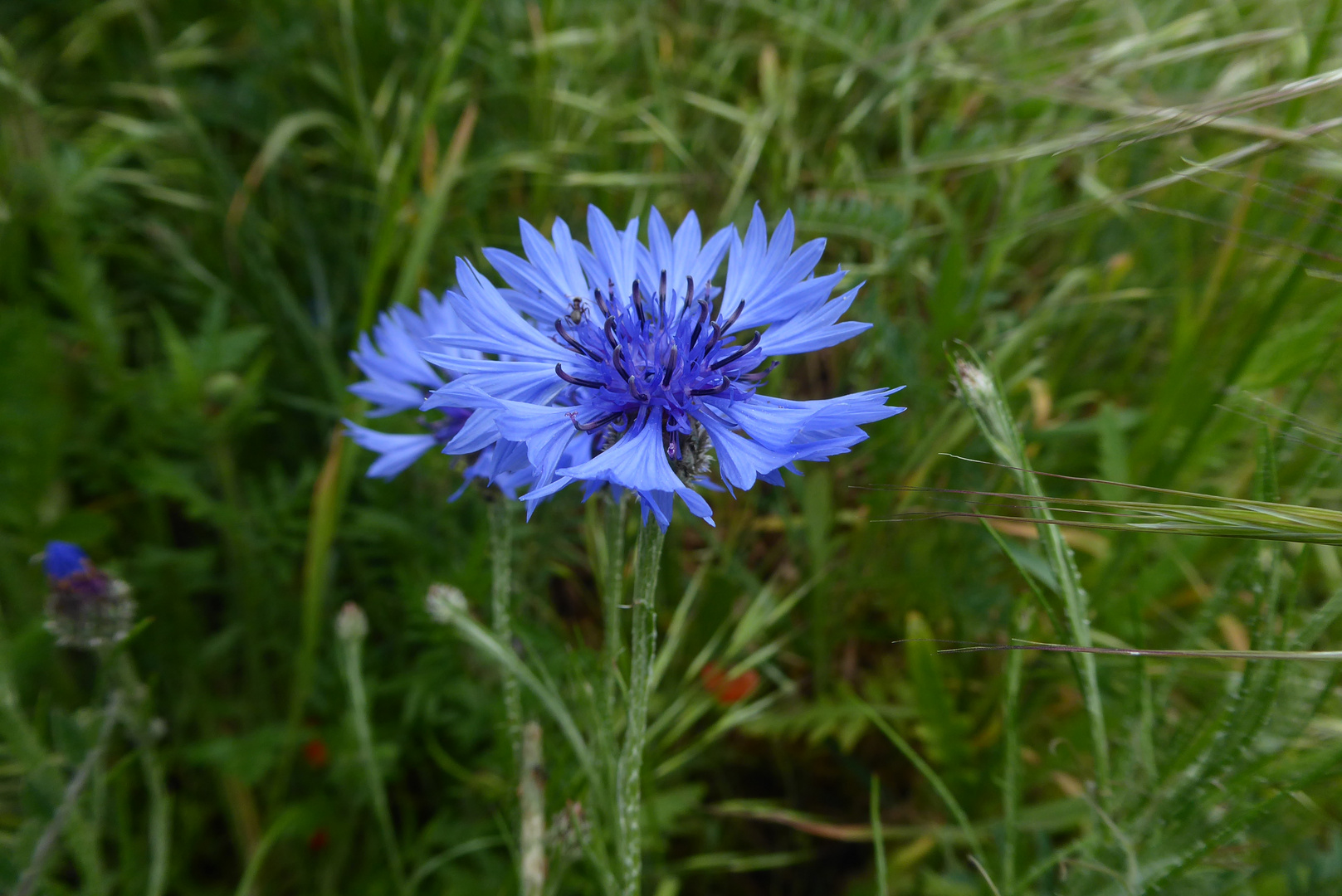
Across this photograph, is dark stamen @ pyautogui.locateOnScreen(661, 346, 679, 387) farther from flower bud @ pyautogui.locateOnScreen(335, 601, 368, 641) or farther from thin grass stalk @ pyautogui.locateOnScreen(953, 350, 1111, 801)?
flower bud @ pyautogui.locateOnScreen(335, 601, 368, 641)

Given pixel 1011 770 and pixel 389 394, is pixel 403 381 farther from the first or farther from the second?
pixel 1011 770

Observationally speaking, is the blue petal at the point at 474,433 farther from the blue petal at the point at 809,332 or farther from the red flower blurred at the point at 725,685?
the red flower blurred at the point at 725,685

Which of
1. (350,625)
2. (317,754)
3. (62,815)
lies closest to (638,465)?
(350,625)

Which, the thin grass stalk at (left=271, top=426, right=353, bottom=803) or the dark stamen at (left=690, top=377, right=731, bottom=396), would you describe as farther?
the thin grass stalk at (left=271, top=426, right=353, bottom=803)

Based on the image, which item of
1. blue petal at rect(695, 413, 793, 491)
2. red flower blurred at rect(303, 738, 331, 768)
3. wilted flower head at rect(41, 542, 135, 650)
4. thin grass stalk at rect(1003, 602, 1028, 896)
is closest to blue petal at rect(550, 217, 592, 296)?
blue petal at rect(695, 413, 793, 491)

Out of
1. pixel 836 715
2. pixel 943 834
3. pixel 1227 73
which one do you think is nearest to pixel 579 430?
pixel 836 715

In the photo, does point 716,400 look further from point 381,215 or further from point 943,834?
point 381,215

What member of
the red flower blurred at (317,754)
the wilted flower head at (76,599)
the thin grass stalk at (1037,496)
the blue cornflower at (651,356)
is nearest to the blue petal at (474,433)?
the blue cornflower at (651,356)
